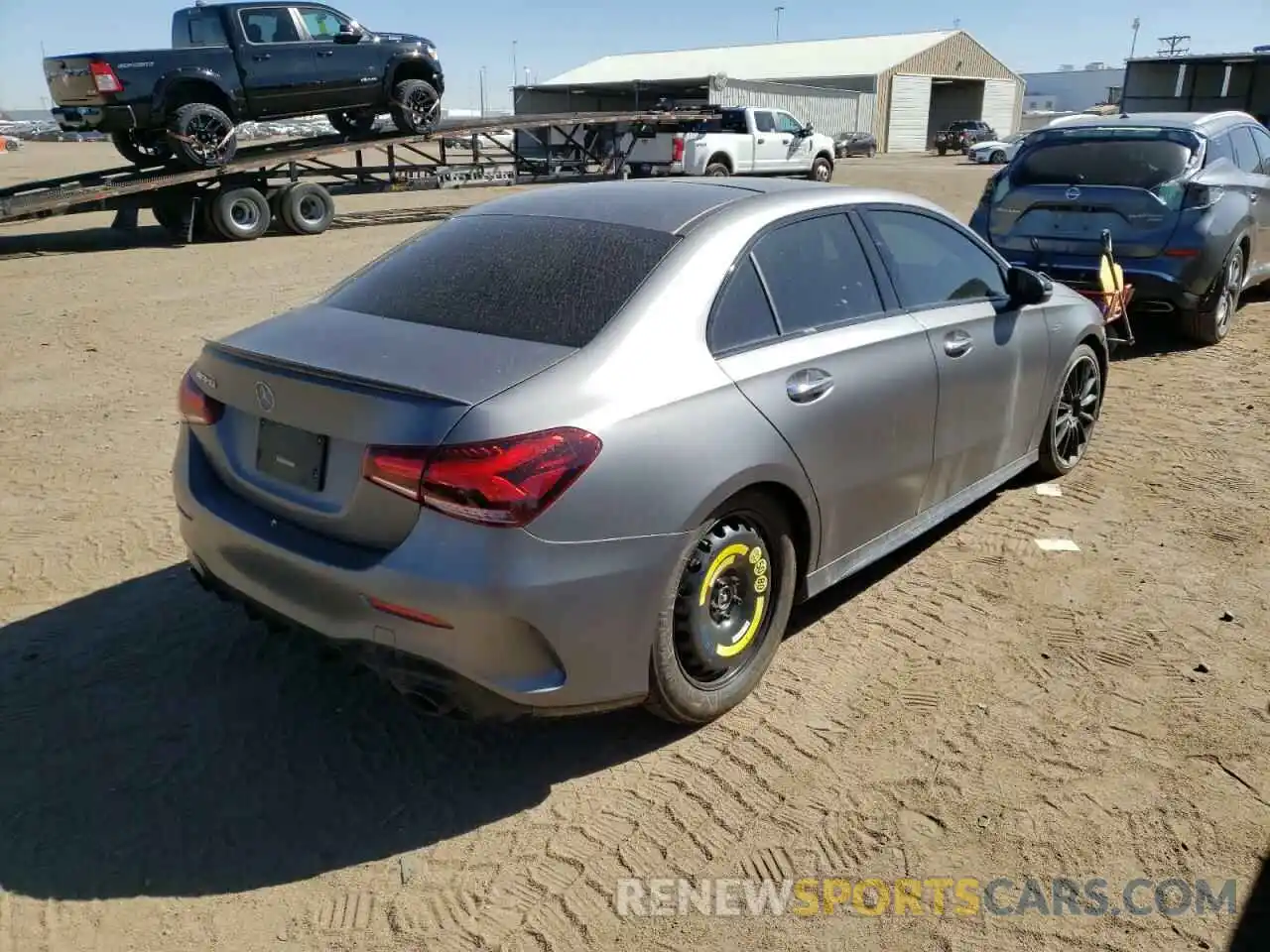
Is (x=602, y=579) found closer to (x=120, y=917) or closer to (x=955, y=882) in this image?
(x=955, y=882)

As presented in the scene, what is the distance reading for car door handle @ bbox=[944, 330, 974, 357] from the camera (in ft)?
13.0

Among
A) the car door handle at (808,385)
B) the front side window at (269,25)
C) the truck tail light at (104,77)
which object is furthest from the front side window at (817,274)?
the front side window at (269,25)

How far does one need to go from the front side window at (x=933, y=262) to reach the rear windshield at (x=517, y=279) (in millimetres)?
1203

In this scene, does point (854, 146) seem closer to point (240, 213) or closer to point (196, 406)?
point (240, 213)

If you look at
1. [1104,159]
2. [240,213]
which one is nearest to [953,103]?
[240,213]

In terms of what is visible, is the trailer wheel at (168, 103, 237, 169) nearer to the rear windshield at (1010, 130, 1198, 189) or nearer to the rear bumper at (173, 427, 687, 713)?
the rear windshield at (1010, 130, 1198, 189)

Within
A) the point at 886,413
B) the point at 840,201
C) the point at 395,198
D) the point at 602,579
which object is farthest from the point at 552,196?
the point at 395,198

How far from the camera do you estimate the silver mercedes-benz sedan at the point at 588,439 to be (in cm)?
257

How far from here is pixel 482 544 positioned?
2.52 meters

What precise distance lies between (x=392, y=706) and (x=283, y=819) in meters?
0.61

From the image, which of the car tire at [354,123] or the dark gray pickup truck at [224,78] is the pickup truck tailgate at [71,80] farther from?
the car tire at [354,123]

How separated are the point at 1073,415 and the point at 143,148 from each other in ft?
50.2

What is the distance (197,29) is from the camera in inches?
589

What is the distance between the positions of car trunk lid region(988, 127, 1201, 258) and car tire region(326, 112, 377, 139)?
12864 millimetres
